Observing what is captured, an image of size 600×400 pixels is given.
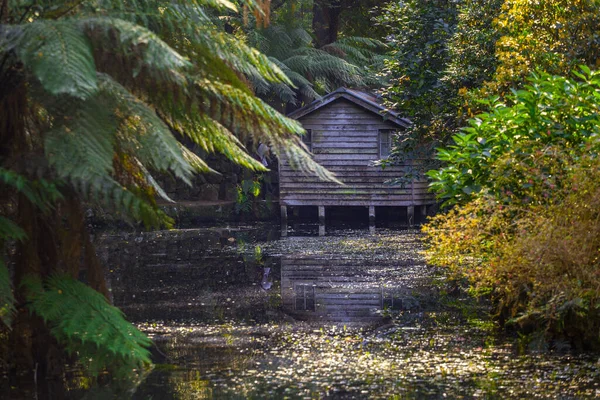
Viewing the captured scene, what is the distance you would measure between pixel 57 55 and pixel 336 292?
24.6 feet

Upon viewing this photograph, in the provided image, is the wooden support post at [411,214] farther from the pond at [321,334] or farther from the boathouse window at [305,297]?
the boathouse window at [305,297]

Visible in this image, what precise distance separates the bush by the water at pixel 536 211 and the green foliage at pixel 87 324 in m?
3.71

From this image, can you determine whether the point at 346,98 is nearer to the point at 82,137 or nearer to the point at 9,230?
the point at 9,230

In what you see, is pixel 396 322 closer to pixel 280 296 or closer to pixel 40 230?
pixel 280 296

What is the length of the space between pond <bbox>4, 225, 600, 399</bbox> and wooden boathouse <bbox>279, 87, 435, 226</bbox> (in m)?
11.2

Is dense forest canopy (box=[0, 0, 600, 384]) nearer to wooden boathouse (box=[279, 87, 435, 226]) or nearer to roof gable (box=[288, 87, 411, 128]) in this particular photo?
roof gable (box=[288, 87, 411, 128])

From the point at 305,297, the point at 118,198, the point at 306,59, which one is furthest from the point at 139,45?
the point at 306,59

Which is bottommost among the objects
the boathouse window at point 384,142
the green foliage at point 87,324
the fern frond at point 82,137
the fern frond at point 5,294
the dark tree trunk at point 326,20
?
the green foliage at point 87,324

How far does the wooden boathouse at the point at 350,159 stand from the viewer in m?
27.9

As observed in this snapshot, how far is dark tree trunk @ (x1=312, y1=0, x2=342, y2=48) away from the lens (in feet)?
113

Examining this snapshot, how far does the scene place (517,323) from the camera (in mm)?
8453

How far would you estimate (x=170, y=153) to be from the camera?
15.6 ft

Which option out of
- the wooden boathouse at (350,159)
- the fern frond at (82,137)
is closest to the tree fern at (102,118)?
the fern frond at (82,137)

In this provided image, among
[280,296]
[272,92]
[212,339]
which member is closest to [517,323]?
[212,339]
